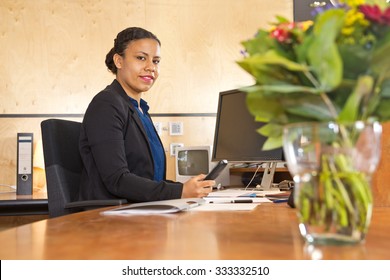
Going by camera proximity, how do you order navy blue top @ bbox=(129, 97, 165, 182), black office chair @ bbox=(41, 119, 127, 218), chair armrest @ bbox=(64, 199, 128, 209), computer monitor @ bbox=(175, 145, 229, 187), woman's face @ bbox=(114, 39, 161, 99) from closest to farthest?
chair armrest @ bbox=(64, 199, 128, 209)
black office chair @ bbox=(41, 119, 127, 218)
navy blue top @ bbox=(129, 97, 165, 182)
woman's face @ bbox=(114, 39, 161, 99)
computer monitor @ bbox=(175, 145, 229, 187)

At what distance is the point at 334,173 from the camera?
685 millimetres

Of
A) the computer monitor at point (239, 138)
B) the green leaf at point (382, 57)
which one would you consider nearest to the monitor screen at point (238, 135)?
the computer monitor at point (239, 138)

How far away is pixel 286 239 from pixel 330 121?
192 millimetres

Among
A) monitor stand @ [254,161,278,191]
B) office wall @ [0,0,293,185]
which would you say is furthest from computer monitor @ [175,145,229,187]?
monitor stand @ [254,161,278,191]

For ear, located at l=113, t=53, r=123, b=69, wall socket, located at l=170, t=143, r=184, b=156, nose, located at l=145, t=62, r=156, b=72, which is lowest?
wall socket, located at l=170, t=143, r=184, b=156

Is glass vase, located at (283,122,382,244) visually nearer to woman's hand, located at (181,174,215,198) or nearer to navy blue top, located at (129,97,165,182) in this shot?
woman's hand, located at (181,174,215,198)

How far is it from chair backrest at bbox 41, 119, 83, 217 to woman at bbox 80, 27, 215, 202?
47 millimetres

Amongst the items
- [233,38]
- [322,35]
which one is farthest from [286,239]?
[233,38]

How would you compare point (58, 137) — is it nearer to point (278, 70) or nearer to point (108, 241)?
point (108, 241)

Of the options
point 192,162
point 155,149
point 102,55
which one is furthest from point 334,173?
point 102,55

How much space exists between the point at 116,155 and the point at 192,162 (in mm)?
1424

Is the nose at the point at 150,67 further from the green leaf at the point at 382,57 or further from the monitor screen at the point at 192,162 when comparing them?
the green leaf at the point at 382,57

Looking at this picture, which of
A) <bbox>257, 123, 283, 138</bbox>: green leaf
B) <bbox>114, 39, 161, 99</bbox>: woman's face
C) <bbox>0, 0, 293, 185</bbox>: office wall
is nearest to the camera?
<bbox>257, 123, 283, 138</bbox>: green leaf

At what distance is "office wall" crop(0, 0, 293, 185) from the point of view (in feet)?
12.1
